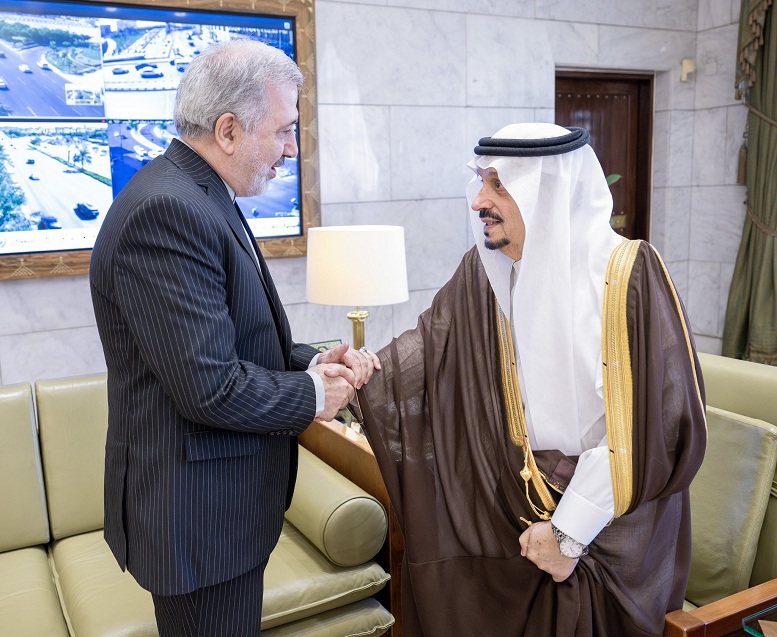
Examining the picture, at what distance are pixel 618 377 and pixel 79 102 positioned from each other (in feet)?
8.63

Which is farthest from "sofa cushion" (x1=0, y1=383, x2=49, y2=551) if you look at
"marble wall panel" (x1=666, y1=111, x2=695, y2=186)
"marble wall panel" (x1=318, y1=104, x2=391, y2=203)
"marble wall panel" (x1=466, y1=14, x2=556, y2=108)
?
"marble wall panel" (x1=666, y1=111, x2=695, y2=186)

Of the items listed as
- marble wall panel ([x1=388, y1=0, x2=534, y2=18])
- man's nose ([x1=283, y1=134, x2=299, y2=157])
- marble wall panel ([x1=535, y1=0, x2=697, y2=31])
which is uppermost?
marble wall panel ([x1=535, y1=0, x2=697, y2=31])

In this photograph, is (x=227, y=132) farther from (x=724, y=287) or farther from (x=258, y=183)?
(x=724, y=287)

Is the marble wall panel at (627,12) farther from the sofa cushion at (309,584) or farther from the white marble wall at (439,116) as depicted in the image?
the sofa cushion at (309,584)

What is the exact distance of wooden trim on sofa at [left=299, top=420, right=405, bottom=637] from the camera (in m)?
2.45

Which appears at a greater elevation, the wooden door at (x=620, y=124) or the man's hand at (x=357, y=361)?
the wooden door at (x=620, y=124)

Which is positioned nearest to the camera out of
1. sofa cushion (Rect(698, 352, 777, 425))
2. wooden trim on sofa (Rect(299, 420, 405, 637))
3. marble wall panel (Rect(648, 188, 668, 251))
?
sofa cushion (Rect(698, 352, 777, 425))

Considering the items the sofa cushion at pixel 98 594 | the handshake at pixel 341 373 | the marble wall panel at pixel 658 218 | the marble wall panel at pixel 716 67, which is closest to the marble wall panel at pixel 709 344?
the marble wall panel at pixel 658 218

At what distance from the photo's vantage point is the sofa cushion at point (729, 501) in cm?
206

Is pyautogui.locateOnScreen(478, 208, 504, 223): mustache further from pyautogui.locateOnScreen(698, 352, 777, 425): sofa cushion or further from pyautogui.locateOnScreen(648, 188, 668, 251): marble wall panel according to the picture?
pyautogui.locateOnScreen(648, 188, 668, 251): marble wall panel

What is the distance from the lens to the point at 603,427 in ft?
5.38

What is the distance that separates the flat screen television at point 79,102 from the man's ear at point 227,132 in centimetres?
193

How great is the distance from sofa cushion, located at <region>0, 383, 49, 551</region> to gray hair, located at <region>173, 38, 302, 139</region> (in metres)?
1.57

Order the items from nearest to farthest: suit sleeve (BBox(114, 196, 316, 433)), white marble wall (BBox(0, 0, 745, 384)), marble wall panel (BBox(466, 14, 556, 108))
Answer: suit sleeve (BBox(114, 196, 316, 433)), white marble wall (BBox(0, 0, 745, 384)), marble wall panel (BBox(466, 14, 556, 108))
